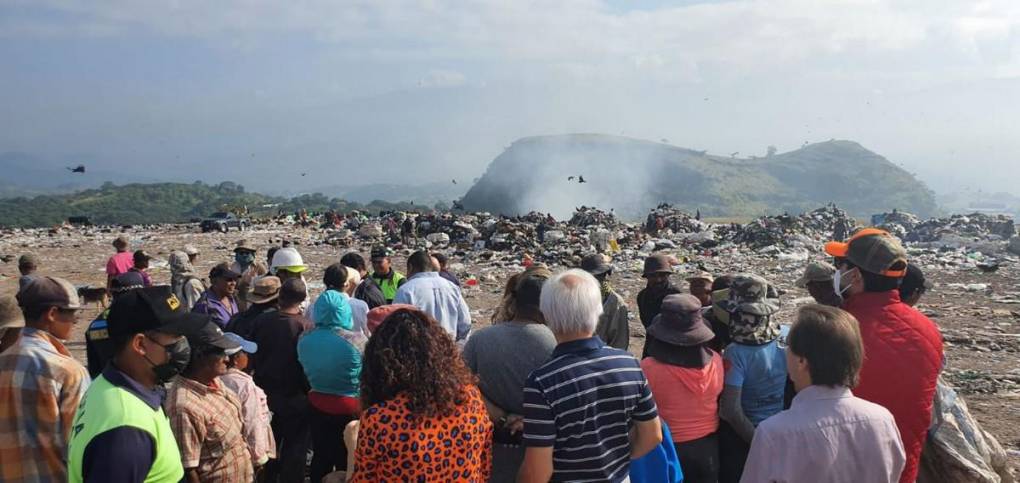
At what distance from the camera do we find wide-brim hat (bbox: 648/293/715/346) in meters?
2.80

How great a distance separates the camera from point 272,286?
4.31 metres

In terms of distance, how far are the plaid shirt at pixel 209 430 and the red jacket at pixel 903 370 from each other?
2.69m

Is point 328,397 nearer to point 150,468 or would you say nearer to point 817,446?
point 150,468

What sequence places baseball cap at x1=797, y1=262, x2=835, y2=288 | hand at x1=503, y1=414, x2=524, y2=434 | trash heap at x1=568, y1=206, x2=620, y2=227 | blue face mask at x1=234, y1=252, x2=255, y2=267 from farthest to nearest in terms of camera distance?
trash heap at x1=568, y1=206, x2=620, y2=227, blue face mask at x1=234, y1=252, x2=255, y2=267, baseball cap at x1=797, y1=262, x2=835, y2=288, hand at x1=503, y1=414, x2=524, y2=434

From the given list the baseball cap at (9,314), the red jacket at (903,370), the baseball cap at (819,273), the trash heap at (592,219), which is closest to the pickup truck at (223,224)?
the trash heap at (592,219)

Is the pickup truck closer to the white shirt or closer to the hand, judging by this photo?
the white shirt

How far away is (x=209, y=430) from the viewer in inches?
109

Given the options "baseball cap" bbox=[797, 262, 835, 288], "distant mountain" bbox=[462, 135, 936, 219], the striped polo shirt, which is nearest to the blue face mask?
the striped polo shirt

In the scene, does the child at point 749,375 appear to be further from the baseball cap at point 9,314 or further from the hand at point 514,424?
the baseball cap at point 9,314

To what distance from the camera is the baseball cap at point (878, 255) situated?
2791 millimetres

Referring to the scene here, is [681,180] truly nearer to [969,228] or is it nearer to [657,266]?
[969,228]

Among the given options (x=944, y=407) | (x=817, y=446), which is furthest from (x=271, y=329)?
(x=944, y=407)

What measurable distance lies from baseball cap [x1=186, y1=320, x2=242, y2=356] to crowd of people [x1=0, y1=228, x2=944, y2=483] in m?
0.02

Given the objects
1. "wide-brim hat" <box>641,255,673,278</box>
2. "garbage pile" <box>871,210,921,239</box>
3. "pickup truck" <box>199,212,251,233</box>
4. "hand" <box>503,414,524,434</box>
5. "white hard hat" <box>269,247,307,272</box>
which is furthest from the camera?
"pickup truck" <box>199,212,251,233</box>
